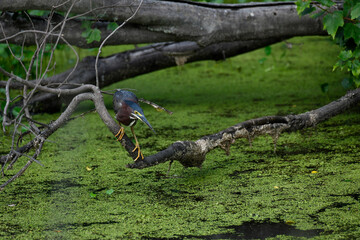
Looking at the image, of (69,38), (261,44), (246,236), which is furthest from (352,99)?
(69,38)

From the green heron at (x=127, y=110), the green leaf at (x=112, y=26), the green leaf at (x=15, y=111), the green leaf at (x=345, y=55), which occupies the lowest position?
the green leaf at (x=15, y=111)

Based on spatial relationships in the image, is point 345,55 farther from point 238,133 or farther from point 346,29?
point 238,133

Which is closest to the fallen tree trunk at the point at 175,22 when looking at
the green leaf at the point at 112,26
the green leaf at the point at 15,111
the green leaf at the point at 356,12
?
the green leaf at the point at 112,26

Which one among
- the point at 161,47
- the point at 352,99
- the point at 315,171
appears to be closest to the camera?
the point at 315,171

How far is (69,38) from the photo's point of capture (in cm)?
296

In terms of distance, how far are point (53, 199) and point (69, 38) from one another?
1.09 meters

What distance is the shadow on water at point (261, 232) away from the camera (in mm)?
1797

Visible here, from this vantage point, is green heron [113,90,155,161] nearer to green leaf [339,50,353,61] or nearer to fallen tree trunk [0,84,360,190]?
fallen tree trunk [0,84,360,190]

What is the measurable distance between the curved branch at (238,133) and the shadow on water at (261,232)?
441mm

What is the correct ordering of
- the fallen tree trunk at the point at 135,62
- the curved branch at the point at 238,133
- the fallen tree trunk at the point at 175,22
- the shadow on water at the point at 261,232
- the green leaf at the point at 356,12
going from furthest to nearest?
the fallen tree trunk at the point at 135,62
the fallen tree trunk at the point at 175,22
the green leaf at the point at 356,12
the curved branch at the point at 238,133
the shadow on water at the point at 261,232

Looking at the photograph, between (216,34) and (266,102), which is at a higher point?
(216,34)

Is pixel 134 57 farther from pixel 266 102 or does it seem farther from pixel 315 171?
pixel 315 171

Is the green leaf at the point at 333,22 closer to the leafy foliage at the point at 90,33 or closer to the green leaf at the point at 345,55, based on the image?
the green leaf at the point at 345,55

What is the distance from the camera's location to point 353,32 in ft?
8.54
